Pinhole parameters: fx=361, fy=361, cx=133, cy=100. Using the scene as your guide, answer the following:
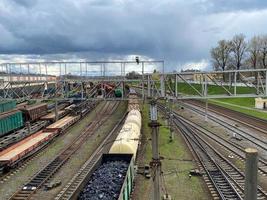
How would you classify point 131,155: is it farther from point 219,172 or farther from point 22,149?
point 22,149

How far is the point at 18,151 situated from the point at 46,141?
5794 mm

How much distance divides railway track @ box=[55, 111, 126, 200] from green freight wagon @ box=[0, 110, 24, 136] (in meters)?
10.4

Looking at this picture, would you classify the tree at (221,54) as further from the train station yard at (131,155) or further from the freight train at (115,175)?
the freight train at (115,175)

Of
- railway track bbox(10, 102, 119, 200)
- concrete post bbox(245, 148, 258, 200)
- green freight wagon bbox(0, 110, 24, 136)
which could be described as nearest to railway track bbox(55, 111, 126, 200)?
railway track bbox(10, 102, 119, 200)

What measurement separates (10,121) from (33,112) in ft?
25.2

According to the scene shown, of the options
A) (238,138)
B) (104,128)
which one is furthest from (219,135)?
(104,128)

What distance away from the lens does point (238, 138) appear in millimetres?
37031

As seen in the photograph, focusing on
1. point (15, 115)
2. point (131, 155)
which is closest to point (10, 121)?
point (15, 115)

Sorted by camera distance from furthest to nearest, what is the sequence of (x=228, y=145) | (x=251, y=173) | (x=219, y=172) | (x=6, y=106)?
(x=6, y=106) → (x=228, y=145) → (x=219, y=172) → (x=251, y=173)

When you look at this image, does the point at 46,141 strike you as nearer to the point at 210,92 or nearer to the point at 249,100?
the point at 249,100

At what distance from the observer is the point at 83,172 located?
26.1m

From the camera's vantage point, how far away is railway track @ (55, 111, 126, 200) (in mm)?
17778

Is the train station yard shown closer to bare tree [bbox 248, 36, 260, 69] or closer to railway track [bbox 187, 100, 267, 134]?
railway track [bbox 187, 100, 267, 134]

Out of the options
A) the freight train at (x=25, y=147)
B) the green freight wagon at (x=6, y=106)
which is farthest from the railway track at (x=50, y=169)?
the green freight wagon at (x=6, y=106)
